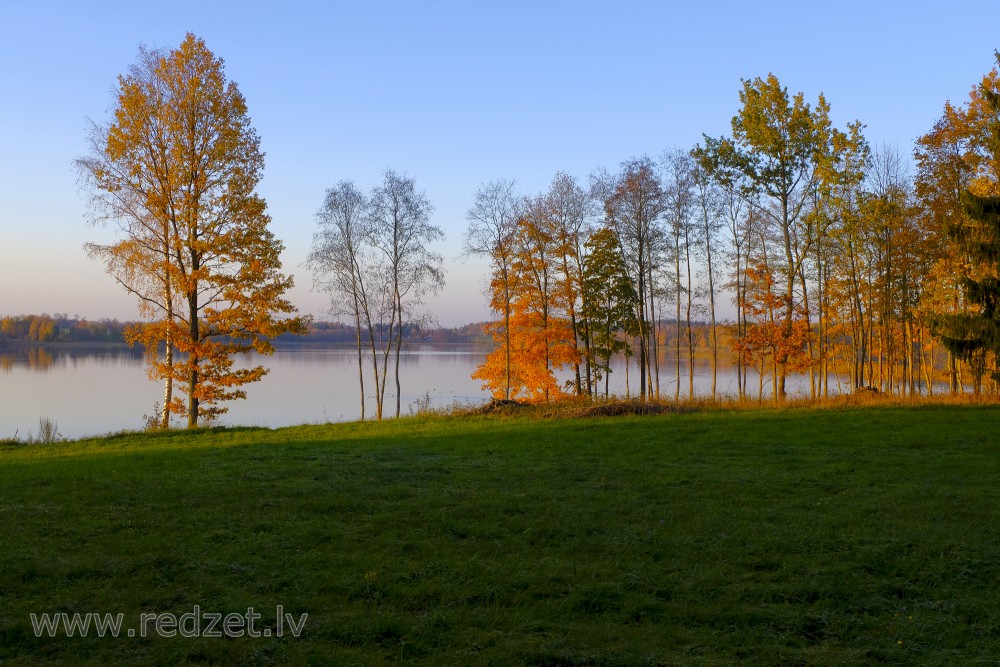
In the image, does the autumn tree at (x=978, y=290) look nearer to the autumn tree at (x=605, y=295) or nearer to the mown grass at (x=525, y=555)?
the mown grass at (x=525, y=555)

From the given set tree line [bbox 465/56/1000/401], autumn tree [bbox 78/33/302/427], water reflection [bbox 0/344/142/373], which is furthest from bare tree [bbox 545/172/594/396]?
water reflection [bbox 0/344/142/373]

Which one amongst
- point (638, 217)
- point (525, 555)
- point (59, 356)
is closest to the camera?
point (525, 555)

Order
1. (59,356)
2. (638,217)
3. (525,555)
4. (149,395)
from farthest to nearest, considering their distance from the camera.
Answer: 1. (59,356)
2. (149,395)
3. (638,217)
4. (525,555)

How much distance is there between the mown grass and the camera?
3906mm

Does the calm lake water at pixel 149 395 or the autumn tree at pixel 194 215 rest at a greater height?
the autumn tree at pixel 194 215

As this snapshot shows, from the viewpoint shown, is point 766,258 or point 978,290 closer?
point 978,290

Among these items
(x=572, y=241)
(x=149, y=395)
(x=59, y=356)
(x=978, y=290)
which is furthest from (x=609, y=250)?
(x=59, y=356)

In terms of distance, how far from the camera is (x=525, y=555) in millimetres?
5621

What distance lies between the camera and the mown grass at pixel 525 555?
3.91 meters

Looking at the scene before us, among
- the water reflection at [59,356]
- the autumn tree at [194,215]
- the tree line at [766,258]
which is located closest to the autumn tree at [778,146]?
the tree line at [766,258]

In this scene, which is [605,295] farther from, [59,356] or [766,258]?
[59,356]

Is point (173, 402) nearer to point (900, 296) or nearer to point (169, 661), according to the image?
point (169, 661)

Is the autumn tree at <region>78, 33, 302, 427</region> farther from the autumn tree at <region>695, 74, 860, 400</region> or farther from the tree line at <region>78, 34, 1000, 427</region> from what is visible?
the autumn tree at <region>695, 74, 860, 400</region>

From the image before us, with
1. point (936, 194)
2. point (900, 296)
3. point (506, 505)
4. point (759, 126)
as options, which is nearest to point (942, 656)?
point (506, 505)
